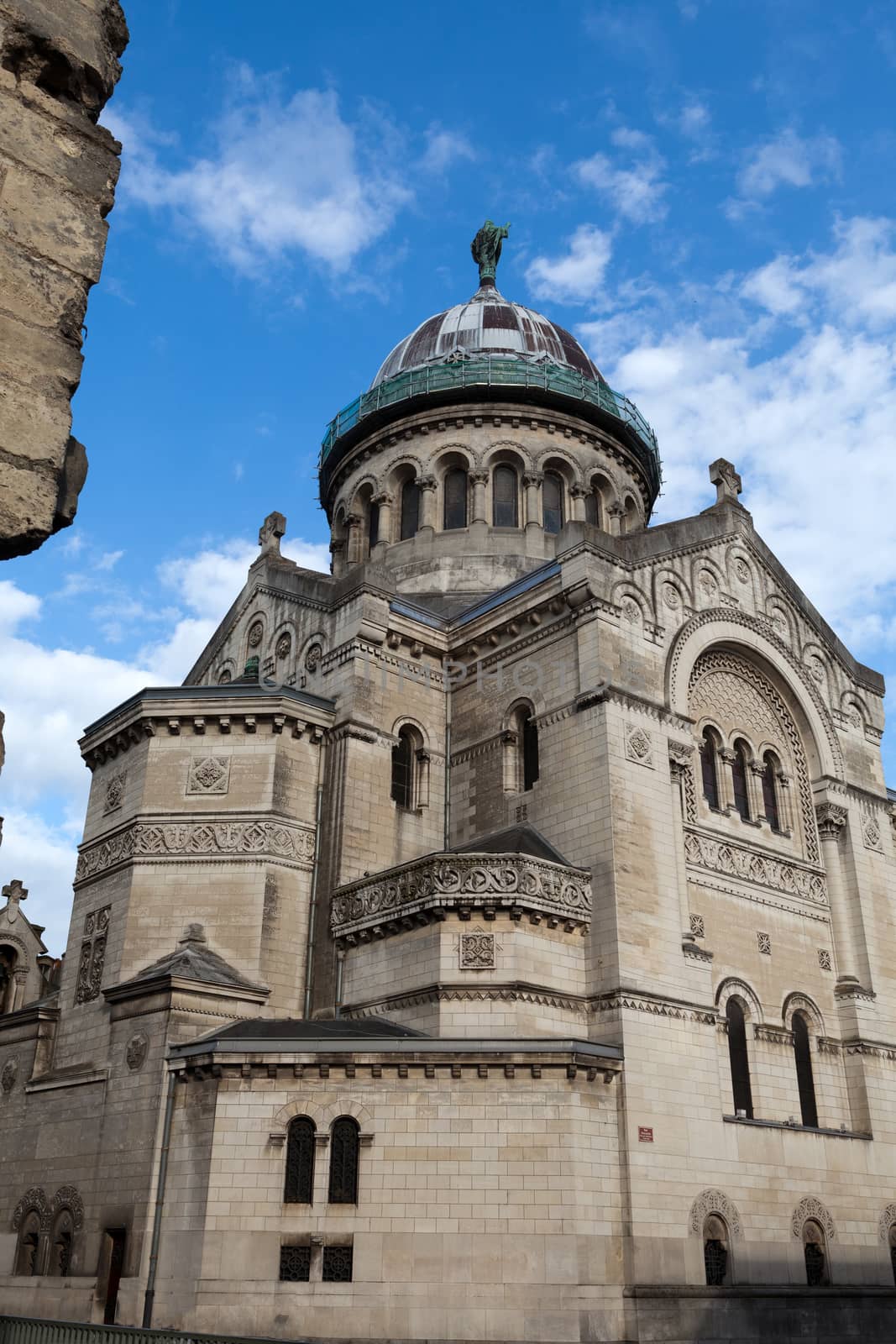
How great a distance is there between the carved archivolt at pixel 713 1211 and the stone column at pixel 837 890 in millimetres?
7356

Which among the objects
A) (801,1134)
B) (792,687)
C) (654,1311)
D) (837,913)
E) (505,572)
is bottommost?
(654,1311)

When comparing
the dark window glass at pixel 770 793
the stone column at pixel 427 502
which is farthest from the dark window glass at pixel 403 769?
the stone column at pixel 427 502

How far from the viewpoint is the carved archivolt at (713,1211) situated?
22578 mm

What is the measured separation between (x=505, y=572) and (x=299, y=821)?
1221 centimetres

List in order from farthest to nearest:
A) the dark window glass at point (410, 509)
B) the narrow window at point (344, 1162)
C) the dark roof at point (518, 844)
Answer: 1. the dark window glass at point (410, 509)
2. the dark roof at point (518, 844)
3. the narrow window at point (344, 1162)

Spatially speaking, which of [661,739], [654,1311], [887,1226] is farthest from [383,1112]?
[887,1226]

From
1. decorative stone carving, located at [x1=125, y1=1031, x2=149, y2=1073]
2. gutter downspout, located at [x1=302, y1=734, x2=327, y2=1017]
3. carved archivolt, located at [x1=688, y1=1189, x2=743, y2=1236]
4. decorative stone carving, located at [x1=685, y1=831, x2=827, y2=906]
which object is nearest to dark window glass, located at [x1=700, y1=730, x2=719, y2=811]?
decorative stone carving, located at [x1=685, y1=831, x2=827, y2=906]

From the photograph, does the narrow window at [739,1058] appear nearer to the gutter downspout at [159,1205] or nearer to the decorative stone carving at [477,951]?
the decorative stone carving at [477,951]

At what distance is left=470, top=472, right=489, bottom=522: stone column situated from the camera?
36875mm

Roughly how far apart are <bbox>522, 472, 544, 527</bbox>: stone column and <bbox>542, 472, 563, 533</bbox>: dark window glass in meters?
0.37

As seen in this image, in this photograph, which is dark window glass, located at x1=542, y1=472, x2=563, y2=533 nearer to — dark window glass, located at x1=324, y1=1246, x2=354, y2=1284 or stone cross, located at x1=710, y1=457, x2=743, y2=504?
stone cross, located at x1=710, y1=457, x2=743, y2=504

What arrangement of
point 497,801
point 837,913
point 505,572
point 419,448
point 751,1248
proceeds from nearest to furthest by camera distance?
point 751,1248, point 497,801, point 837,913, point 505,572, point 419,448

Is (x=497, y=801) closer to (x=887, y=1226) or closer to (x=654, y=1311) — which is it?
(x=654, y=1311)

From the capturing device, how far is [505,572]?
118 ft
